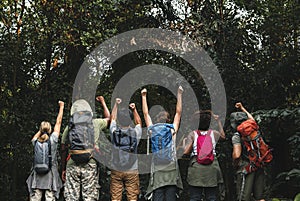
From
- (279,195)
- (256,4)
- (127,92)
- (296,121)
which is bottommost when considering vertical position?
(279,195)

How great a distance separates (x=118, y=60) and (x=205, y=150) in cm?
589

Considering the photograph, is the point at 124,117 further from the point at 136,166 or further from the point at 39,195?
the point at 39,195

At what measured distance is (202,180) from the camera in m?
7.08

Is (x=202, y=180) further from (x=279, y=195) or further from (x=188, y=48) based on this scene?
(x=188, y=48)

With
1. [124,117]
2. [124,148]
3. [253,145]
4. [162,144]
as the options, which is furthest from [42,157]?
[253,145]

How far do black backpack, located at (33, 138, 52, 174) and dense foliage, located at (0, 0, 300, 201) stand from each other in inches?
163

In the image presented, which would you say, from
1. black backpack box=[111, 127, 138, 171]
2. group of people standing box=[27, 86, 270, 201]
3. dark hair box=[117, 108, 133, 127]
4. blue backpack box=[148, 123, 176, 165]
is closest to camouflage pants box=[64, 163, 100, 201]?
group of people standing box=[27, 86, 270, 201]

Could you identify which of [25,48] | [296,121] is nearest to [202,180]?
[296,121]

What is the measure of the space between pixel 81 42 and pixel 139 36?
5.48 feet

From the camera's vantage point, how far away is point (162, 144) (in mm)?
7016

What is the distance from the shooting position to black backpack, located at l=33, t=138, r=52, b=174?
7277mm

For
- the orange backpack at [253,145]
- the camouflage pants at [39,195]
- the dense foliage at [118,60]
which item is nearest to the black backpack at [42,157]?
the camouflage pants at [39,195]

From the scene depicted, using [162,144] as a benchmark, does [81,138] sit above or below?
above

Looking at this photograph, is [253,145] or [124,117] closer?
[253,145]
